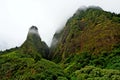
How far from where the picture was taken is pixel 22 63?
186125mm

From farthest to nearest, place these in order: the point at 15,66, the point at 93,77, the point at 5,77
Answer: the point at 15,66
the point at 5,77
the point at 93,77

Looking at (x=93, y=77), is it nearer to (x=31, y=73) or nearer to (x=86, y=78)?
(x=86, y=78)

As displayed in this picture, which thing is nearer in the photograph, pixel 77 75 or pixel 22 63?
pixel 77 75

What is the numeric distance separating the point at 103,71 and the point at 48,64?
131ft

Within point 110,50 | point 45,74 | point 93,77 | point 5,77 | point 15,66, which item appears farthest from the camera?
point 110,50

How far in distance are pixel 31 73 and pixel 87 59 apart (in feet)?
159

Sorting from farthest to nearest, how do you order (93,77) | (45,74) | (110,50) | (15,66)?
(110,50), (15,66), (45,74), (93,77)

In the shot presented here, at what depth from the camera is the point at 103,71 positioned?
Result: 148500mm

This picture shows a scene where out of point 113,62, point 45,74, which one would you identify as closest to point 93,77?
point 45,74

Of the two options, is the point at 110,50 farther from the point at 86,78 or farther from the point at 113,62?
the point at 86,78

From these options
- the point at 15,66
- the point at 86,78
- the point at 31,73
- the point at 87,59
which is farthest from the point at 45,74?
the point at 87,59

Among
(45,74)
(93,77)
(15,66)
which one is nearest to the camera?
(93,77)

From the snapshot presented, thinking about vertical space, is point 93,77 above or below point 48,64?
below

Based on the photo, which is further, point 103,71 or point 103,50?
point 103,50
